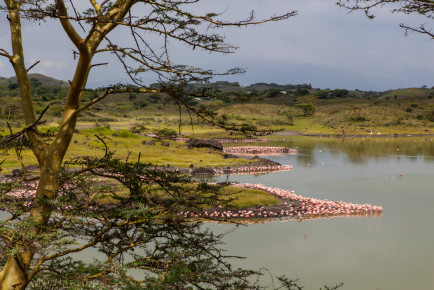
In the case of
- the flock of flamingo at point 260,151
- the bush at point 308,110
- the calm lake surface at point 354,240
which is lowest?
the calm lake surface at point 354,240

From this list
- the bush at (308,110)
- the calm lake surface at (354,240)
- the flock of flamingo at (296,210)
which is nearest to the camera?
the calm lake surface at (354,240)

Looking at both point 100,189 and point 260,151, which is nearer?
point 100,189

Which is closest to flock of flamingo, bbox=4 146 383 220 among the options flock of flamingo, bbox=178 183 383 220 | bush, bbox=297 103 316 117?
flock of flamingo, bbox=178 183 383 220

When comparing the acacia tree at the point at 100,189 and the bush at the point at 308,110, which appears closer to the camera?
the acacia tree at the point at 100,189

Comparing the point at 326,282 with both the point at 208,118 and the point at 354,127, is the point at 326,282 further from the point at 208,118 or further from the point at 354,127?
the point at 354,127

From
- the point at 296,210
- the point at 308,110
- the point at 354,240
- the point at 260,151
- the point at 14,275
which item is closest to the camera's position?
the point at 14,275

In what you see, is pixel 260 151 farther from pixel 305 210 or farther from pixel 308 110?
pixel 308 110

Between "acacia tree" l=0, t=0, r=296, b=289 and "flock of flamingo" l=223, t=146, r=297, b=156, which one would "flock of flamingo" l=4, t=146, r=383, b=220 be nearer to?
"acacia tree" l=0, t=0, r=296, b=289

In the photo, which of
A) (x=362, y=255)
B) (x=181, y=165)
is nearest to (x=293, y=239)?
(x=362, y=255)

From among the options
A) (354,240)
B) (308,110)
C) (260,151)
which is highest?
(308,110)

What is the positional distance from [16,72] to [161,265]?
3.15m

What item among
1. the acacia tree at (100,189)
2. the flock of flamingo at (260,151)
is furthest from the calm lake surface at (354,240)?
the flock of flamingo at (260,151)

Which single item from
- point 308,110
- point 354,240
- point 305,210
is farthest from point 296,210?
point 308,110

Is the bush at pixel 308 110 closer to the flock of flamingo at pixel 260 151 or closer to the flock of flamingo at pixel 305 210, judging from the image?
the flock of flamingo at pixel 260 151
